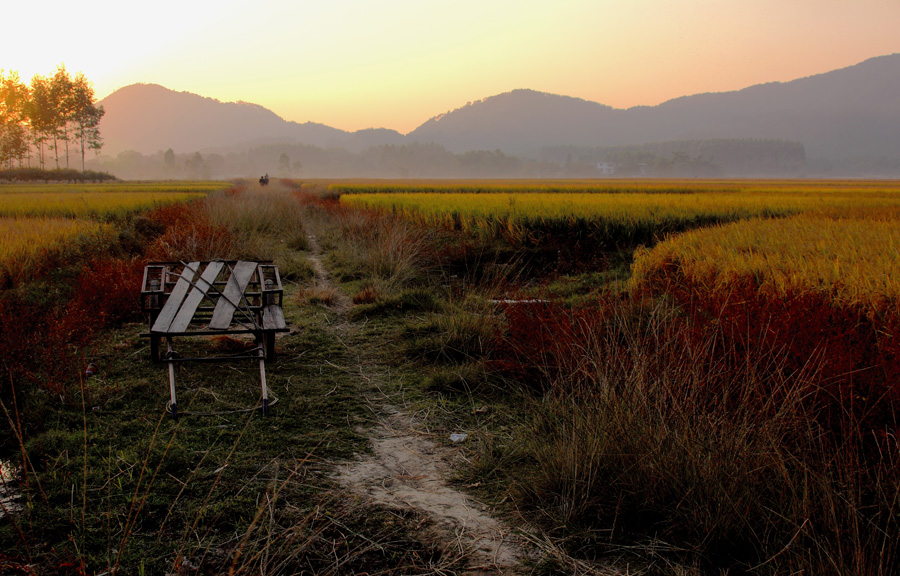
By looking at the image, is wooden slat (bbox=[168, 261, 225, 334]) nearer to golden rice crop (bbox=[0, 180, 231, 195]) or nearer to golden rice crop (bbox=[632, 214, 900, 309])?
golden rice crop (bbox=[632, 214, 900, 309])

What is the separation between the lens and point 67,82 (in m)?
64.8

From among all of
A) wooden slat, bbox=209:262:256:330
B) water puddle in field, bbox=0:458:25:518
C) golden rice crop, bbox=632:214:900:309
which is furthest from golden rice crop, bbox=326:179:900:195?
water puddle in field, bbox=0:458:25:518

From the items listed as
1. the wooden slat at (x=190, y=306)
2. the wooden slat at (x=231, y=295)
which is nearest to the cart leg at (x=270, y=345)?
the wooden slat at (x=231, y=295)

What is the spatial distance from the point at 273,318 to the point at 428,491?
2.45 metres

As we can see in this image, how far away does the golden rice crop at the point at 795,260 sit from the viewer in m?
4.15

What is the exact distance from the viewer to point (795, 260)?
5.36 m

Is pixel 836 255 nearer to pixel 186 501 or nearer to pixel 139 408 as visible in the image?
pixel 186 501

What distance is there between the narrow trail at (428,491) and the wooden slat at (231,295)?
1581mm

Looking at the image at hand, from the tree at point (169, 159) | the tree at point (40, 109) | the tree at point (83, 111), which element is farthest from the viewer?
the tree at point (169, 159)

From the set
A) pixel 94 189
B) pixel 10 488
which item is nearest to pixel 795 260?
pixel 10 488

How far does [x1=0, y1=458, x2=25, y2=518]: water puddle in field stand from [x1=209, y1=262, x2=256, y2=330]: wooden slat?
5.32 feet

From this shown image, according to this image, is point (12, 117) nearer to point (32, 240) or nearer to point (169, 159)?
point (32, 240)

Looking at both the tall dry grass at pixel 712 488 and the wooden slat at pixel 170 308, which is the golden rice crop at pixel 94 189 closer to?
the wooden slat at pixel 170 308

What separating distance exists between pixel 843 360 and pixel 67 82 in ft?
274
